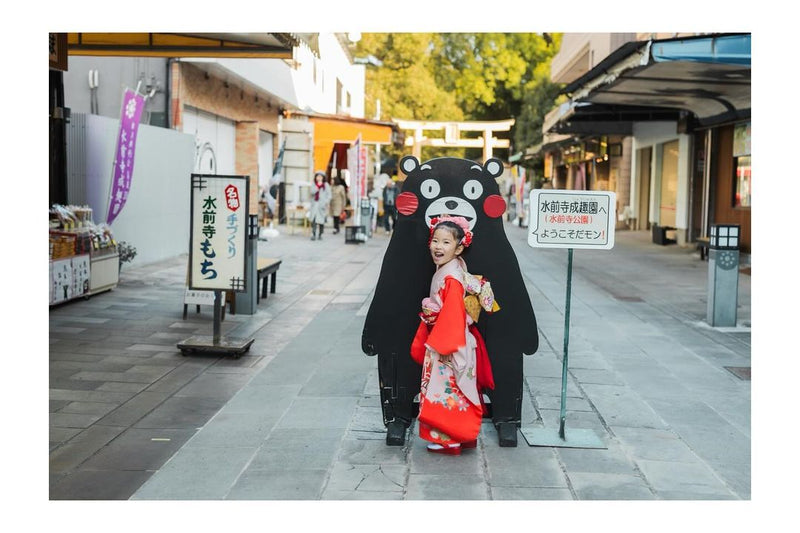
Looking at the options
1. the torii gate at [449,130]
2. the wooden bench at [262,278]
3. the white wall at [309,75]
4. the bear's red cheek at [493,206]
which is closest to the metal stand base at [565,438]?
the bear's red cheek at [493,206]

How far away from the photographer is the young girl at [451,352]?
4.69 meters

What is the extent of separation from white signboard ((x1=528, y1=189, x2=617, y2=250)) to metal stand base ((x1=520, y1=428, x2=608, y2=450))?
3.97 ft

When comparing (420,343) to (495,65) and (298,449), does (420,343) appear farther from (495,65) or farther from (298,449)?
(495,65)

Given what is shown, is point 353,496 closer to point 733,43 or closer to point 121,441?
point 121,441

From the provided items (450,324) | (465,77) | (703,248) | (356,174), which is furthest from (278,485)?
(465,77)

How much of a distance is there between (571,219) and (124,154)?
27.2 ft

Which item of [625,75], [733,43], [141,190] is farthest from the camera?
[141,190]

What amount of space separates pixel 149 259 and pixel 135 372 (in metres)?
7.90

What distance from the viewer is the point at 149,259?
569 inches

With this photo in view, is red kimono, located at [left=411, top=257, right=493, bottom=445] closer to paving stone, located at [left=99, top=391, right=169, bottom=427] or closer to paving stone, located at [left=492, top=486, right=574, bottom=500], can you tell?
paving stone, located at [left=492, top=486, right=574, bottom=500]

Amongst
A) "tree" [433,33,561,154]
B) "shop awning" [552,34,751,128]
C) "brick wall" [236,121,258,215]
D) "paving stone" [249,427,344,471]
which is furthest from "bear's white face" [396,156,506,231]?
"tree" [433,33,561,154]

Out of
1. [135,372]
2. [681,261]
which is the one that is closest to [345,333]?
[135,372]

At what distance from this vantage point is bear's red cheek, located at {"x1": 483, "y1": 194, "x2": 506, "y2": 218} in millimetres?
4953

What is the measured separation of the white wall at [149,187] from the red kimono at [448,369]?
9.52 meters
